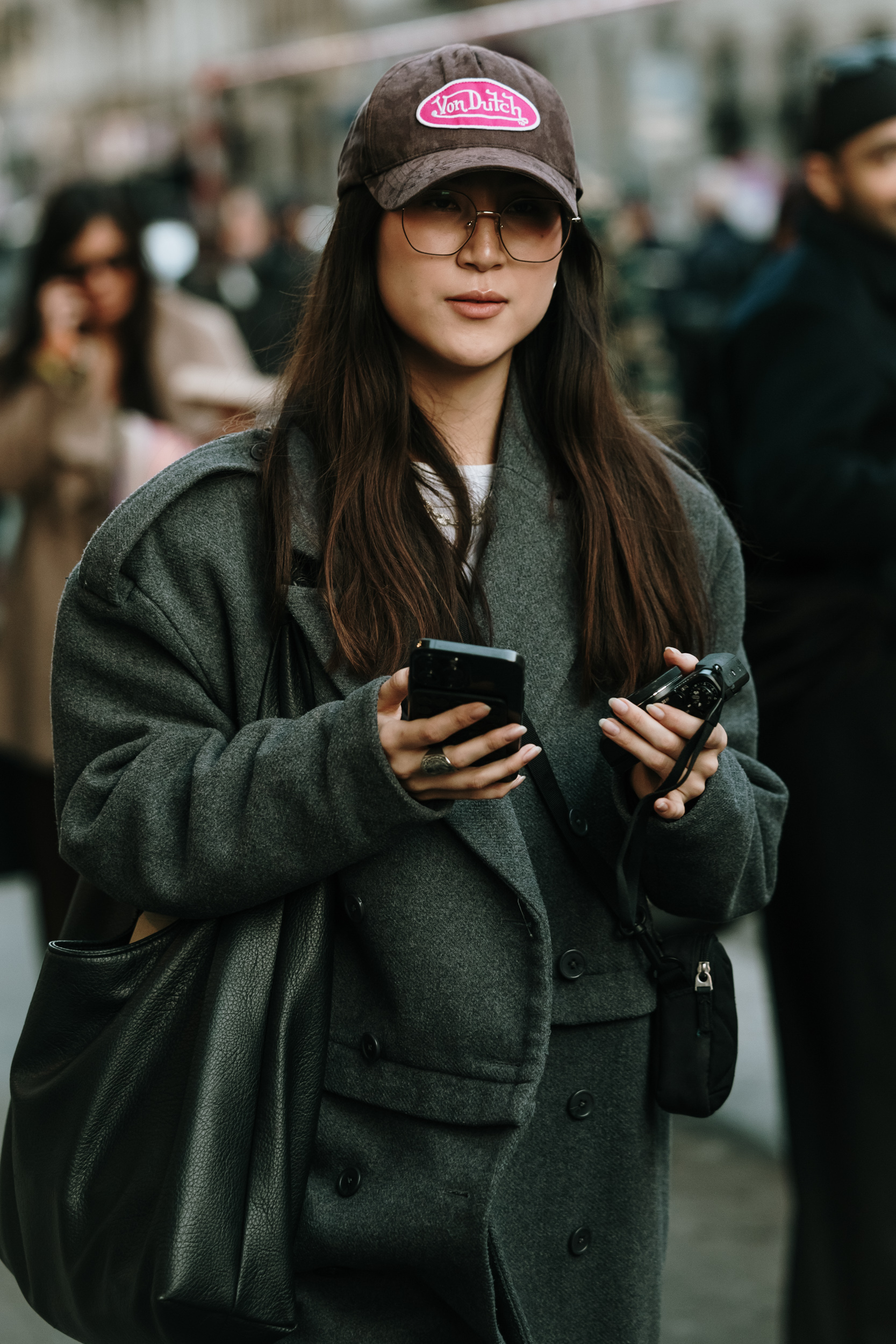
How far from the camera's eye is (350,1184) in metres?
1.83

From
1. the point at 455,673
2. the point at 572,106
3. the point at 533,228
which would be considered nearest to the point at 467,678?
the point at 455,673

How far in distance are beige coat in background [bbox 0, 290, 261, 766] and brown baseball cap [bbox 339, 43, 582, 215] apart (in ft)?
7.46

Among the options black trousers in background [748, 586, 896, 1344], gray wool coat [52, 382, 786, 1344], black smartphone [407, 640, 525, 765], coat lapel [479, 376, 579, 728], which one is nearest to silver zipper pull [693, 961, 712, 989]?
gray wool coat [52, 382, 786, 1344]

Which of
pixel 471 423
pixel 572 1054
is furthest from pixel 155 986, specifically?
pixel 471 423

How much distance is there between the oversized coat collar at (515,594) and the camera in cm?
180

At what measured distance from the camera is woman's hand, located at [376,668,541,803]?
1.56 meters

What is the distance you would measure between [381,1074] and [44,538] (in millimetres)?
2656

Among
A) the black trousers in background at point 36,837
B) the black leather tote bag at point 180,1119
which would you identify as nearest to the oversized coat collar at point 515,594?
the black leather tote bag at point 180,1119

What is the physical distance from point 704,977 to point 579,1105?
0.73 ft

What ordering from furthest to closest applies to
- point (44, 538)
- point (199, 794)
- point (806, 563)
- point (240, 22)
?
1. point (240, 22)
2. point (44, 538)
3. point (806, 563)
4. point (199, 794)

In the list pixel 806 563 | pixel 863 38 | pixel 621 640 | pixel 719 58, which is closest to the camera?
pixel 621 640

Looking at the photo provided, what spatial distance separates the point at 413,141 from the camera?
→ 1.82 meters

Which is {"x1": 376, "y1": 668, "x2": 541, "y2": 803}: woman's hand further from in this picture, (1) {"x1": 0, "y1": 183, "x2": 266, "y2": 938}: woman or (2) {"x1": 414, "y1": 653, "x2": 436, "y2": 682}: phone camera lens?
(1) {"x1": 0, "y1": 183, "x2": 266, "y2": 938}: woman

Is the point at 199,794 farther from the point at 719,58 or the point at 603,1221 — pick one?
the point at 719,58
